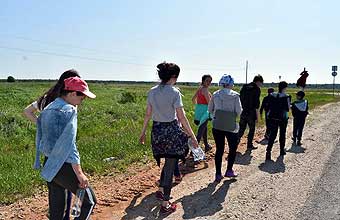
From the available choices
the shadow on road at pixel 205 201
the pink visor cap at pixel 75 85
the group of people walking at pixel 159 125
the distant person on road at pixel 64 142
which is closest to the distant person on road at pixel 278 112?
the group of people walking at pixel 159 125

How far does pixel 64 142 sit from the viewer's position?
3.67 meters

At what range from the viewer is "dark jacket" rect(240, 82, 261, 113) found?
10.0 m

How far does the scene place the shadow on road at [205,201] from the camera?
5470 mm

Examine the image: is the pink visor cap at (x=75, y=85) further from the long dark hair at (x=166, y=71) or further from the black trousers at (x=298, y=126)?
the black trousers at (x=298, y=126)

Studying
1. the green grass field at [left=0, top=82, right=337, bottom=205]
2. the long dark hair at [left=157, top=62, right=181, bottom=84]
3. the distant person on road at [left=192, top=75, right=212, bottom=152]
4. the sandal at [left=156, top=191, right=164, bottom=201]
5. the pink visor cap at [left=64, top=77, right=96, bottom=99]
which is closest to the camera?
the pink visor cap at [left=64, top=77, right=96, bottom=99]

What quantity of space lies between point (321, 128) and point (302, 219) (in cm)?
1088

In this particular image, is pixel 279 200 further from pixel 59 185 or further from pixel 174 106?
pixel 59 185

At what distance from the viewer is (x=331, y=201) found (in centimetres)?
595

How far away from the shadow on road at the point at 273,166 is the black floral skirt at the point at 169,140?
2987 mm

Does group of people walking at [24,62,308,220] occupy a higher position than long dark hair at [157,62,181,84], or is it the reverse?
long dark hair at [157,62,181,84]

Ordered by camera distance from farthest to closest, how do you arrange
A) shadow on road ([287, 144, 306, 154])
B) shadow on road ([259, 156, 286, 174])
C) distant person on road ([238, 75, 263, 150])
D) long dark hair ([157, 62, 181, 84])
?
1. shadow on road ([287, 144, 306, 154])
2. distant person on road ([238, 75, 263, 150])
3. shadow on road ([259, 156, 286, 174])
4. long dark hair ([157, 62, 181, 84])

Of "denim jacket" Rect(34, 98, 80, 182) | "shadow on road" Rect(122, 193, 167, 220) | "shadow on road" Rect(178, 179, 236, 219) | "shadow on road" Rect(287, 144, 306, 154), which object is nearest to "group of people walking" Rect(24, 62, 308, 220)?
"denim jacket" Rect(34, 98, 80, 182)

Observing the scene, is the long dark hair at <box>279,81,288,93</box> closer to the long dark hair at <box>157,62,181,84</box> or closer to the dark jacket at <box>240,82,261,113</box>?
the dark jacket at <box>240,82,261,113</box>

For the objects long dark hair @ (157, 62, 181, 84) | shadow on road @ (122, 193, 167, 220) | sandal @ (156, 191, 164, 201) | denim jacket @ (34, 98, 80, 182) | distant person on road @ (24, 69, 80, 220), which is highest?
long dark hair @ (157, 62, 181, 84)
